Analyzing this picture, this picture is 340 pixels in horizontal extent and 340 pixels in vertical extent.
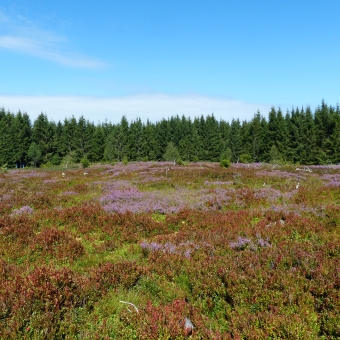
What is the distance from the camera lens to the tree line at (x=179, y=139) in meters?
60.5

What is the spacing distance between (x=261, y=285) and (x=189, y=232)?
12.7 feet

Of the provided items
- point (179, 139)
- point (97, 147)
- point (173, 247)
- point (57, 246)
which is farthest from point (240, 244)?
point (179, 139)

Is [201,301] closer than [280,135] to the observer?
Yes

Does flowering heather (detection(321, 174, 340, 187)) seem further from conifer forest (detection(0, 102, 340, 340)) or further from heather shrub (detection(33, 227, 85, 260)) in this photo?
heather shrub (detection(33, 227, 85, 260))

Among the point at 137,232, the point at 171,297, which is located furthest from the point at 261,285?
the point at 137,232

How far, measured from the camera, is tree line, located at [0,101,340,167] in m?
60.5

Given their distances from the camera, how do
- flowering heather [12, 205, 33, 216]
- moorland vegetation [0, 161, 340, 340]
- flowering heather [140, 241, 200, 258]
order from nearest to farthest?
moorland vegetation [0, 161, 340, 340] < flowering heather [140, 241, 200, 258] < flowering heather [12, 205, 33, 216]

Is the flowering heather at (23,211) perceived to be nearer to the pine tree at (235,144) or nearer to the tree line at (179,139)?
the tree line at (179,139)

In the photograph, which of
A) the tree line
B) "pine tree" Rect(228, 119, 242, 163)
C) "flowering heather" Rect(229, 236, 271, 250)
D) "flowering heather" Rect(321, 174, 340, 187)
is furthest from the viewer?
"pine tree" Rect(228, 119, 242, 163)

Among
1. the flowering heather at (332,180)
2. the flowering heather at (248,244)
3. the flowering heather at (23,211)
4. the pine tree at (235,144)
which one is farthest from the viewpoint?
the pine tree at (235,144)

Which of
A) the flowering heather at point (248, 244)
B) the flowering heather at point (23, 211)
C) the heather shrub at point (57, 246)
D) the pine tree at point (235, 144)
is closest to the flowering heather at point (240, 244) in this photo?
the flowering heather at point (248, 244)

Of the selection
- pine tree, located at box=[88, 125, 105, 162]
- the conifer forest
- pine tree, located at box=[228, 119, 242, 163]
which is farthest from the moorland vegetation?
pine tree, located at box=[228, 119, 242, 163]

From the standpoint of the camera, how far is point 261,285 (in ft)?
17.0

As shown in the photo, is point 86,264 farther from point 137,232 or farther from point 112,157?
point 112,157
